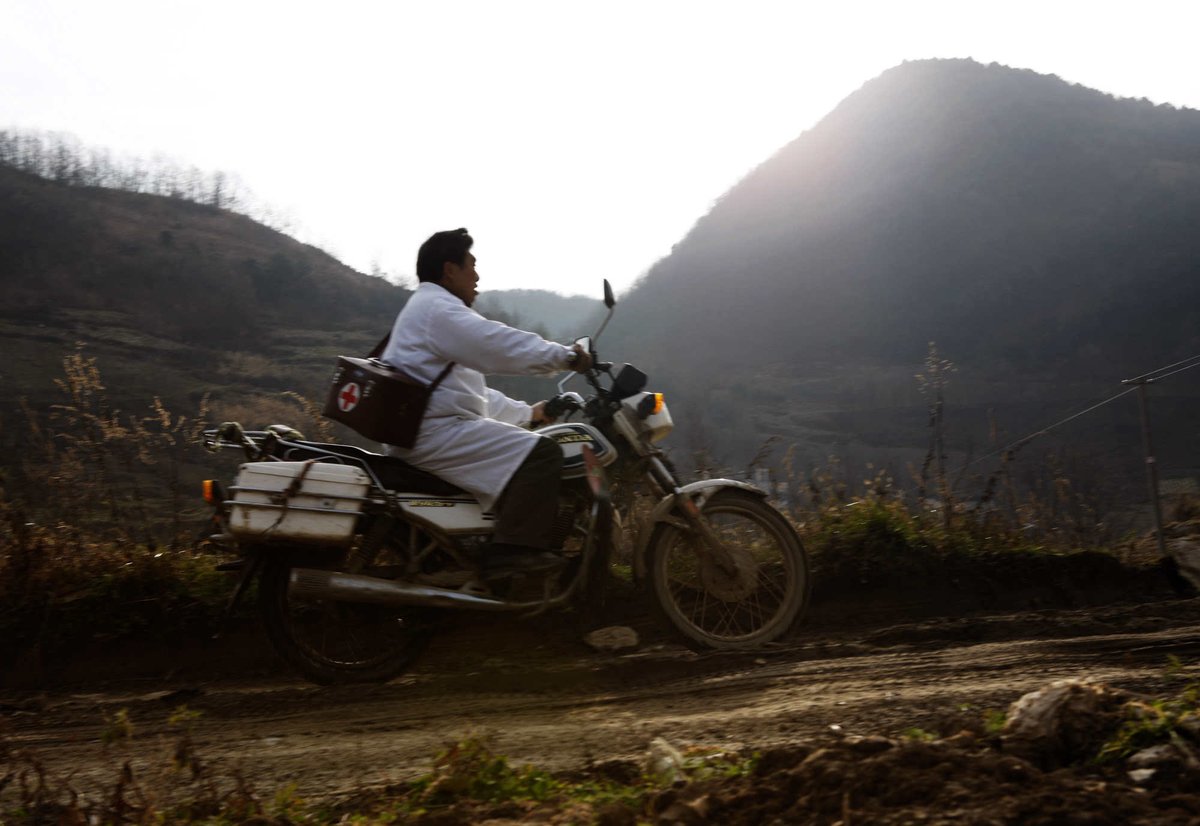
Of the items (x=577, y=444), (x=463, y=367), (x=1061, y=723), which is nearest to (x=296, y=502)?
(x=463, y=367)

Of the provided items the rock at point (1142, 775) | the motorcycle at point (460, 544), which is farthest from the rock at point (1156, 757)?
the motorcycle at point (460, 544)

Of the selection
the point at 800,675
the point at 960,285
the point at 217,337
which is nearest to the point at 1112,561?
the point at 800,675

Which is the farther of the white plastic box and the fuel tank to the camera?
the fuel tank

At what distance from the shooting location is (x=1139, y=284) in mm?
68625

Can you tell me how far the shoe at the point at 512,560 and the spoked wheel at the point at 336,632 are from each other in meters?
0.50

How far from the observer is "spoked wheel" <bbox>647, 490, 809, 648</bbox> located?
5.05 metres

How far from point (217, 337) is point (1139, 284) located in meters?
62.8

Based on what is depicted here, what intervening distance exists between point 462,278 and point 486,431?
2.96 feet

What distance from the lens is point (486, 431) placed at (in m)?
4.71

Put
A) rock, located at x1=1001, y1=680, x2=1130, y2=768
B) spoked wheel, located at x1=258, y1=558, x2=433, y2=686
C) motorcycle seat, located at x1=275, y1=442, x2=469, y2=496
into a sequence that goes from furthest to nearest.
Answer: motorcycle seat, located at x1=275, y1=442, x2=469, y2=496
spoked wheel, located at x1=258, y1=558, x2=433, y2=686
rock, located at x1=1001, y1=680, x2=1130, y2=768

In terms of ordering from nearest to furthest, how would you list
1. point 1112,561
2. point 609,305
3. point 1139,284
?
point 609,305 < point 1112,561 < point 1139,284

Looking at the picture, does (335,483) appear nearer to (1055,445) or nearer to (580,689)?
(580,689)

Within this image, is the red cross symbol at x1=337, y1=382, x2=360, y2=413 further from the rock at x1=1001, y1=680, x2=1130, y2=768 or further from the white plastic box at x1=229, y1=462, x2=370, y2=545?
the rock at x1=1001, y1=680, x2=1130, y2=768

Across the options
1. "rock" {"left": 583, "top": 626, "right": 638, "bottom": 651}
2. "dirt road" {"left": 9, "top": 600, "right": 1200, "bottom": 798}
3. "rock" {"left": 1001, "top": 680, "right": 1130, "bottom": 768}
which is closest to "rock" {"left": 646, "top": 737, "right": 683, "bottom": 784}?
"dirt road" {"left": 9, "top": 600, "right": 1200, "bottom": 798}
